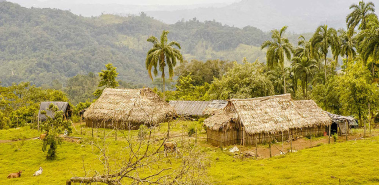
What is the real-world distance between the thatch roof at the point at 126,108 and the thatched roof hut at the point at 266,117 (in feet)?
22.5

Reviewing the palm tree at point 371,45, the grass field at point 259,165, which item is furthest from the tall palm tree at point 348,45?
the grass field at point 259,165

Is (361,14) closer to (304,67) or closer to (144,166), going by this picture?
(304,67)

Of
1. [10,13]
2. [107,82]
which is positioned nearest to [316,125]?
[107,82]

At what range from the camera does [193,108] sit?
115 feet

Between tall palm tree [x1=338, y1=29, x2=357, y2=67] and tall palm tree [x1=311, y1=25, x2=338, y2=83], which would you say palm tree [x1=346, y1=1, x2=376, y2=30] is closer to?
tall palm tree [x1=338, y1=29, x2=357, y2=67]

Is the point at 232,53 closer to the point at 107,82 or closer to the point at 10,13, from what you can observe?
the point at 107,82

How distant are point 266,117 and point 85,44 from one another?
515 feet

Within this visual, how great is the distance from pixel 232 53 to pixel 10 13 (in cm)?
13448

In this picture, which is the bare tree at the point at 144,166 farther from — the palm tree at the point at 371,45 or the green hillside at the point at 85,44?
the green hillside at the point at 85,44

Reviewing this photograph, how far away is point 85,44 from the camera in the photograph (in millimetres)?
160250

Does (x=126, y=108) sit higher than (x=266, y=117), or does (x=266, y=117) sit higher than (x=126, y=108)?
(x=126, y=108)

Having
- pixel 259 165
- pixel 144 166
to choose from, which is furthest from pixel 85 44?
pixel 144 166

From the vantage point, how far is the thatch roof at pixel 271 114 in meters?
19.8

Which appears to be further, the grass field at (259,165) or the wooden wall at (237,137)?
the wooden wall at (237,137)
